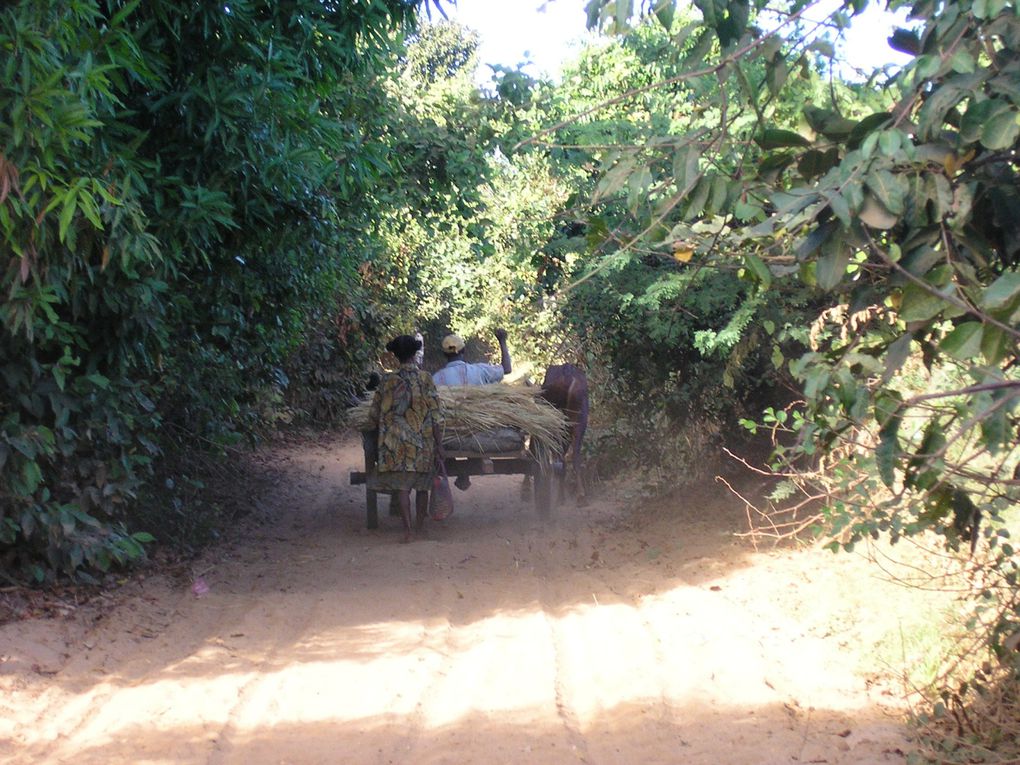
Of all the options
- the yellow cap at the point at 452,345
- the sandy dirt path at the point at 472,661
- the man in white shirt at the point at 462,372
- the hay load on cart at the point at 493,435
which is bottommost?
the sandy dirt path at the point at 472,661

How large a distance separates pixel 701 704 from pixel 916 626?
143cm

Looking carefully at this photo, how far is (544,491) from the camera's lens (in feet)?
35.6

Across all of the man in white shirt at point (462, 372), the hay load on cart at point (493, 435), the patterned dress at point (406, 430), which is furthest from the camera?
the man in white shirt at point (462, 372)

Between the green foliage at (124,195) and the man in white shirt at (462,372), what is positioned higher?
the green foliage at (124,195)

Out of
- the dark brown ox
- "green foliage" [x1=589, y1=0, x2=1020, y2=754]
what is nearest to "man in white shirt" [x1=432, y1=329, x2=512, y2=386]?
the dark brown ox

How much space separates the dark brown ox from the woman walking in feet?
5.94

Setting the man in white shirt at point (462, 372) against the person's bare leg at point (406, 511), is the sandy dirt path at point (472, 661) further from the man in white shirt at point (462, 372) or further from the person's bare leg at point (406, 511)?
the man in white shirt at point (462, 372)

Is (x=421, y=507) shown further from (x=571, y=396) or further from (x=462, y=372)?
(x=571, y=396)

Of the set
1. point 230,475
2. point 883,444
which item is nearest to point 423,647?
point 883,444

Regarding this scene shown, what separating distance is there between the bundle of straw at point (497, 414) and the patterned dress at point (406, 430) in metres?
0.50

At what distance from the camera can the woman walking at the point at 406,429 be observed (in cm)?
961

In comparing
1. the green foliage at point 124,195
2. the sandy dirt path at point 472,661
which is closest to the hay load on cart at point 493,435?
the sandy dirt path at point 472,661

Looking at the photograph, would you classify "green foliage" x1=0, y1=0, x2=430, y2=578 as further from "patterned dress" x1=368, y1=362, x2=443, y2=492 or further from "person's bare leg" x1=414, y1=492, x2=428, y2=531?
"person's bare leg" x1=414, y1=492, x2=428, y2=531

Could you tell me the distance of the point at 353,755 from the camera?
15.6 feet
